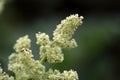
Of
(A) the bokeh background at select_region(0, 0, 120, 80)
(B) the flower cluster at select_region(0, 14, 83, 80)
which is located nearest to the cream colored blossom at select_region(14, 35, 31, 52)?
(B) the flower cluster at select_region(0, 14, 83, 80)

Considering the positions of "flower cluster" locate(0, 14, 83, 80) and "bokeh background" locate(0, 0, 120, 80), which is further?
"bokeh background" locate(0, 0, 120, 80)

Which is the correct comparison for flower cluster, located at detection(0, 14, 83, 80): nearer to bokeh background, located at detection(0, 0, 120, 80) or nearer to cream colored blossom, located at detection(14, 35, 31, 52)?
cream colored blossom, located at detection(14, 35, 31, 52)

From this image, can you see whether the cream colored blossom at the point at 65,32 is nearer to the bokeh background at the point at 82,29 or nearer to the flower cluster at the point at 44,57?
the flower cluster at the point at 44,57

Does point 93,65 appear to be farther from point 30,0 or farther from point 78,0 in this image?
point 30,0

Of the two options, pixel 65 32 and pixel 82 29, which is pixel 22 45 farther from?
pixel 82 29

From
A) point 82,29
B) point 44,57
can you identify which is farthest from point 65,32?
point 82,29

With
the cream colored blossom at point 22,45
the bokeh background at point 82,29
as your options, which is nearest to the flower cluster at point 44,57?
the cream colored blossom at point 22,45

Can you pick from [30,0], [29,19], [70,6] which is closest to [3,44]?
[29,19]
